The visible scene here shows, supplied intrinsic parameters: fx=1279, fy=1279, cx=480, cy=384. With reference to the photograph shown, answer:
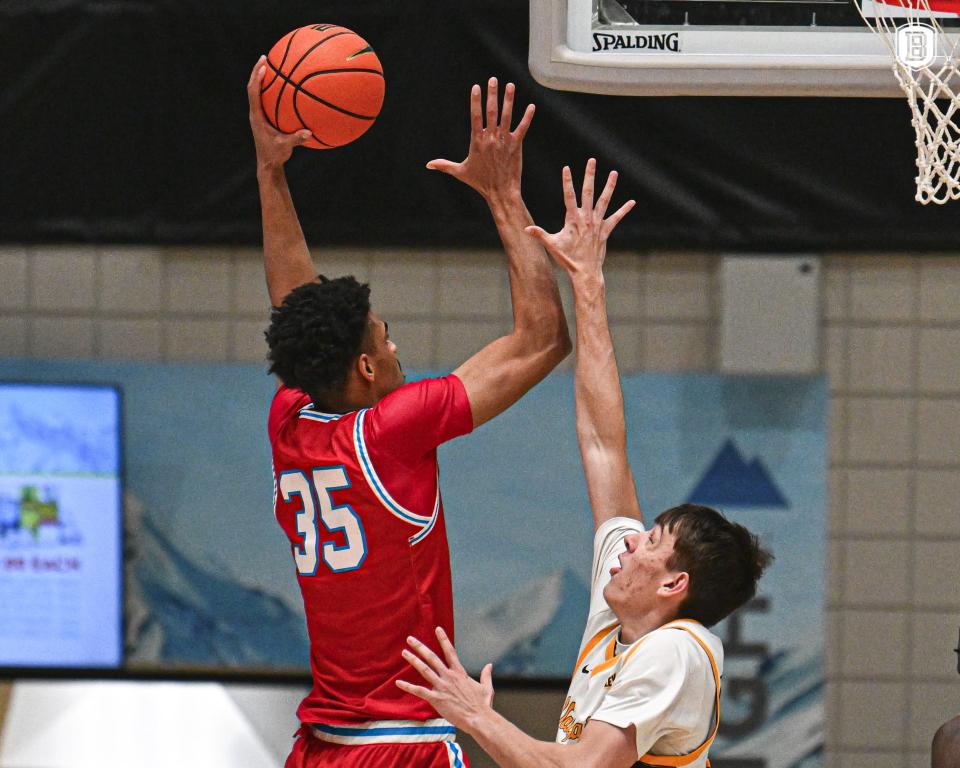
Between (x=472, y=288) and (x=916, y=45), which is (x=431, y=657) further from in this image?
(x=472, y=288)

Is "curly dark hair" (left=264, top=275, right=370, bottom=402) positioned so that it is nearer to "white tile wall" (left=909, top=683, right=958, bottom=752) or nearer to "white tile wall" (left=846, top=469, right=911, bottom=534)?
"white tile wall" (left=846, top=469, right=911, bottom=534)

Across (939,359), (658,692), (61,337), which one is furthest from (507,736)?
(61,337)

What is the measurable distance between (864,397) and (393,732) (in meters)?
2.95

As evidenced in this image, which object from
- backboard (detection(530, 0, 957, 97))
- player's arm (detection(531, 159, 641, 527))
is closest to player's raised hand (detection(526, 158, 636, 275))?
player's arm (detection(531, 159, 641, 527))

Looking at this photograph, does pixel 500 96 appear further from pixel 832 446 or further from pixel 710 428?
pixel 832 446

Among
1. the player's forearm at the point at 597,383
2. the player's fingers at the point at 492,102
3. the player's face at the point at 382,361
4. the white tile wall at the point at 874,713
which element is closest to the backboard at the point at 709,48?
the player's fingers at the point at 492,102

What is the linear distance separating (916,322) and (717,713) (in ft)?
9.72

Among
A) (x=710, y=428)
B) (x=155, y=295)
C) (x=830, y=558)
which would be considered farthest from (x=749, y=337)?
(x=155, y=295)

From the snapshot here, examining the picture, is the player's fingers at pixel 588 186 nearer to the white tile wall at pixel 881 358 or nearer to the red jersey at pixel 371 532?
the red jersey at pixel 371 532

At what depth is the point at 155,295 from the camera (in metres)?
5.18

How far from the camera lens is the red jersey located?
2717 millimetres

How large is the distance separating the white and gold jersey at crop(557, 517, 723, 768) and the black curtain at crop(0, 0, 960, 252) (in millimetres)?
2650

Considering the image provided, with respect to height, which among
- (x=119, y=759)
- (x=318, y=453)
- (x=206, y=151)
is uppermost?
(x=206, y=151)

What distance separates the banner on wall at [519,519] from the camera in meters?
5.02
